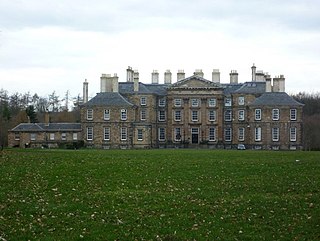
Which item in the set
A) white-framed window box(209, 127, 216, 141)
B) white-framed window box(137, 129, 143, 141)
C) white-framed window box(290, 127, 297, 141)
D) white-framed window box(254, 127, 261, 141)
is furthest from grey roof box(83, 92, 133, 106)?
white-framed window box(290, 127, 297, 141)

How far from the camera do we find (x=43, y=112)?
114m

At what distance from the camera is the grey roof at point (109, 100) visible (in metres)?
72.8

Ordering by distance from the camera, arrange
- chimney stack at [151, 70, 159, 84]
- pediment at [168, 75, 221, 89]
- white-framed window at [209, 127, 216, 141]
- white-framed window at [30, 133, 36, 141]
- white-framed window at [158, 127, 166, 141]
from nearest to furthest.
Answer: white-framed window at [30, 133, 36, 141] < pediment at [168, 75, 221, 89] < white-framed window at [209, 127, 216, 141] < white-framed window at [158, 127, 166, 141] < chimney stack at [151, 70, 159, 84]

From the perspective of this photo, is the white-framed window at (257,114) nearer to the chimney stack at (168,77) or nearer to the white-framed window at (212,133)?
the white-framed window at (212,133)

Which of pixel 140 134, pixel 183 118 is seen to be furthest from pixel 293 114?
pixel 140 134

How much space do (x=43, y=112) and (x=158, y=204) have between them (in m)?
102

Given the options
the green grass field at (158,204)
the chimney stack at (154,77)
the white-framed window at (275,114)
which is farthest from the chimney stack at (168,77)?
the green grass field at (158,204)

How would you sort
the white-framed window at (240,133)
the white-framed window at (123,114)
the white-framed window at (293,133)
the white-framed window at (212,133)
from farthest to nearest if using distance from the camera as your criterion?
the white-framed window at (212,133) < the white-framed window at (240,133) < the white-framed window at (123,114) < the white-framed window at (293,133)

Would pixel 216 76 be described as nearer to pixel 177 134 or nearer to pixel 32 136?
pixel 177 134

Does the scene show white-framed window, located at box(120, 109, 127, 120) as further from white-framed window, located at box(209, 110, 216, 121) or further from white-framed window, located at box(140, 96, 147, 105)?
white-framed window, located at box(209, 110, 216, 121)

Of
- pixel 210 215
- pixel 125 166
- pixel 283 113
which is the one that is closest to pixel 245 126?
pixel 283 113

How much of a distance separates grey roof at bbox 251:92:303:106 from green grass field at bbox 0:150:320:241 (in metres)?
48.9

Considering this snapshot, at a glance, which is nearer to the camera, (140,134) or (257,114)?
(257,114)

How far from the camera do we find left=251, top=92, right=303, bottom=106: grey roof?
71.6 metres
